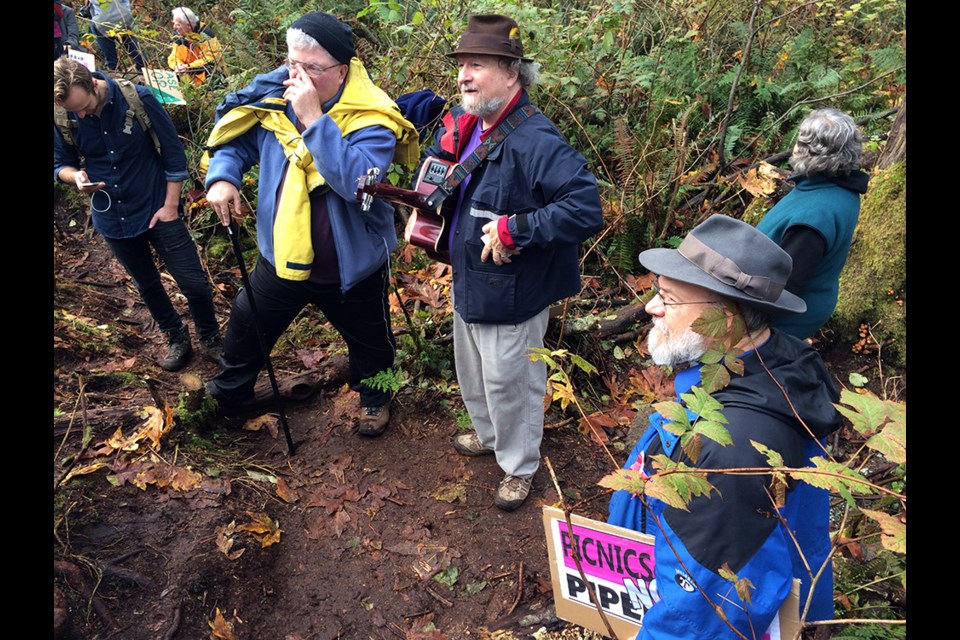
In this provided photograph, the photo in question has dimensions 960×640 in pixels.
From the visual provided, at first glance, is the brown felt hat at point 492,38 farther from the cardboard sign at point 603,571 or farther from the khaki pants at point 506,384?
the cardboard sign at point 603,571

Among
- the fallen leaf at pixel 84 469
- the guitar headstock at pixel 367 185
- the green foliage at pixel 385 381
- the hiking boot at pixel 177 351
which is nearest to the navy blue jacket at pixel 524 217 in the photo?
the guitar headstock at pixel 367 185

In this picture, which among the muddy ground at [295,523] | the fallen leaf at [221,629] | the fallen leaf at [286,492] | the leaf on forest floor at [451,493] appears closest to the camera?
the fallen leaf at [221,629]

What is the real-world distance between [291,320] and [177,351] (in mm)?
1749

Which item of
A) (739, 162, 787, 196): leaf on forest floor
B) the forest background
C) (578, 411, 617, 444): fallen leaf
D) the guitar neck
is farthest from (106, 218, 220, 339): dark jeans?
(739, 162, 787, 196): leaf on forest floor

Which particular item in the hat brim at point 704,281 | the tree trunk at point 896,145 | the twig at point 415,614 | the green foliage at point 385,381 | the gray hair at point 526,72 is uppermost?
the gray hair at point 526,72

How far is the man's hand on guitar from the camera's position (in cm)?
310

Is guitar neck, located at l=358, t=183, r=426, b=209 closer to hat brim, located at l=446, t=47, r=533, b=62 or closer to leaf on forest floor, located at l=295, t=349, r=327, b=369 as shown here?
hat brim, located at l=446, t=47, r=533, b=62

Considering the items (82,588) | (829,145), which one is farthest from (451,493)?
(829,145)

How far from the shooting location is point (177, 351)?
201 inches

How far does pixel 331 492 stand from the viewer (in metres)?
4.03

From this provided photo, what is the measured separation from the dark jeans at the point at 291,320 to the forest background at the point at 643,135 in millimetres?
293

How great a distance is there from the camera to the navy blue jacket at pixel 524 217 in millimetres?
3039

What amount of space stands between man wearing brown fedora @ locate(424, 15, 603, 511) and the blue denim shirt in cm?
232
